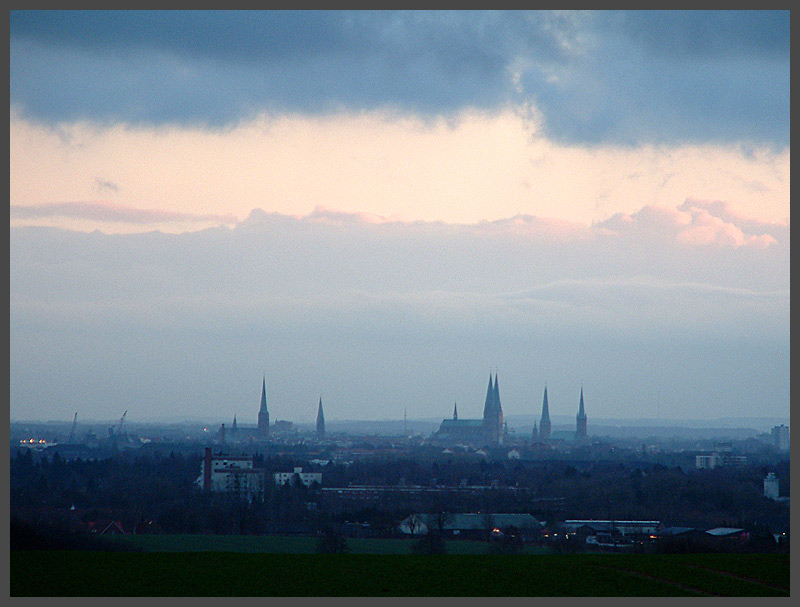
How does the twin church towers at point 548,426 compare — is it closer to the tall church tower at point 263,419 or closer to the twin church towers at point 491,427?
the twin church towers at point 491,427

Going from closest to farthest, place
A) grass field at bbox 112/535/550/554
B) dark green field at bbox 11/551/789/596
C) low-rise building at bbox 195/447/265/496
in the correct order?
dark green field at bbox 11/551/789/596 < grass field at bbox 112/535/550/554 < low-rise building at bbox 195/447/265/496

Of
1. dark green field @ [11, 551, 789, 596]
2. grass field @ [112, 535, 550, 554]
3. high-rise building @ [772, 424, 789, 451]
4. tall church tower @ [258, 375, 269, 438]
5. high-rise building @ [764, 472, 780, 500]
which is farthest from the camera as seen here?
tall church tower @ [258, 375, 269, 438]

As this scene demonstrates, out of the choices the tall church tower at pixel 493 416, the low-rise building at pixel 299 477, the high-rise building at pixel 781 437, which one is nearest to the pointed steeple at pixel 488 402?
the tall church tower at pixel 493 416

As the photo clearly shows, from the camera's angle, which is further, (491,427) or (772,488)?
(491,427)

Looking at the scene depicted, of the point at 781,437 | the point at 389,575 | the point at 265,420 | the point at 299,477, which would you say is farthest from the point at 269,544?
the point at 265,420

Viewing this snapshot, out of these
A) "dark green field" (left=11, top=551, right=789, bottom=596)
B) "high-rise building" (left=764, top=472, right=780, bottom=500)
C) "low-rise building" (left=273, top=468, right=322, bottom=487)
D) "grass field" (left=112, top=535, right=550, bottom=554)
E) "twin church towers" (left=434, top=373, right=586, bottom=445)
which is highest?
"dark green field" (left=11, top=551, right=789, bottom=596)

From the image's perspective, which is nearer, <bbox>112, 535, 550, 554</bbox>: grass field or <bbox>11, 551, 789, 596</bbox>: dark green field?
<bbox>11, 551, 789, 596</bbox>: dark green field

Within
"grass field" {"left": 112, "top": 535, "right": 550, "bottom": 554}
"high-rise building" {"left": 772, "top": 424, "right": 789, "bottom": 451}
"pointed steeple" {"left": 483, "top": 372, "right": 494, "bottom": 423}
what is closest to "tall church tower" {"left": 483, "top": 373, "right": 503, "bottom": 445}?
"pointed steeple" {"left": 483, "top": 372, "right": 494, "bottom": 423}

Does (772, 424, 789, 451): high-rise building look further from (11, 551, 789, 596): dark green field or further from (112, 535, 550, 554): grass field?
(11, 551, 789, 596): dark green field

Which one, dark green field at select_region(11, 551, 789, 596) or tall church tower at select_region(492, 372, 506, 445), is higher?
dark green field at select_region(11, 551, 789, 596)

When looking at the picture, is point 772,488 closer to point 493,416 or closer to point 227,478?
point 227,478
